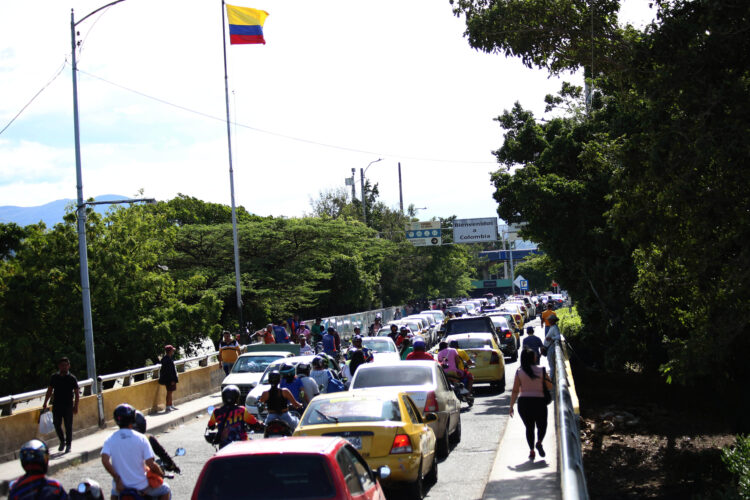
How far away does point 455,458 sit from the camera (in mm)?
12805

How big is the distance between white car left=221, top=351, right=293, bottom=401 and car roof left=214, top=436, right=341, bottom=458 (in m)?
14.0

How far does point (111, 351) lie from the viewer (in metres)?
27.9

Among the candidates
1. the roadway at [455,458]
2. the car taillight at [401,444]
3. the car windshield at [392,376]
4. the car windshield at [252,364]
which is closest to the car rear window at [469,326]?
the roadway at [455,458]

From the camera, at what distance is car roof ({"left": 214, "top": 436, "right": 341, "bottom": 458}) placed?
19.7ft

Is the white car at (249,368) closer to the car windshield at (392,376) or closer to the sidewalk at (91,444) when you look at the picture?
the sidewalk at (91,444)

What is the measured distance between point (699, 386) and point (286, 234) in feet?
81.3

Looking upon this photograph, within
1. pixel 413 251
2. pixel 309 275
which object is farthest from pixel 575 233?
pixel 413 251

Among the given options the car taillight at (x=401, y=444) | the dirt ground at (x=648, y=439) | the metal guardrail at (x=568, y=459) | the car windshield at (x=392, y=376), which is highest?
the metal guardrail at (x=568, y=459)

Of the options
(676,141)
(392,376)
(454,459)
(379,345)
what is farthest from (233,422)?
(379,345)

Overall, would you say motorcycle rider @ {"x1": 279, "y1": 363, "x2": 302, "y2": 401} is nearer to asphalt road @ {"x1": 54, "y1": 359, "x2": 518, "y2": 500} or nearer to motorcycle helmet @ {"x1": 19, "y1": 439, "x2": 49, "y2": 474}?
asphalt road @ {"x1": 54, "y1": 359, "x2": 518, "y2": 500}

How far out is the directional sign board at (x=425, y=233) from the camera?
58.8 m

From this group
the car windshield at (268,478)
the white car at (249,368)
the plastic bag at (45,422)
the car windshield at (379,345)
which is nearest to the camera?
the car windshield at (268,478)

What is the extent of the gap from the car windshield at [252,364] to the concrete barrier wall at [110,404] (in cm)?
208

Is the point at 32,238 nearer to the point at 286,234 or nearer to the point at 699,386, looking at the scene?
the point at 286,234
